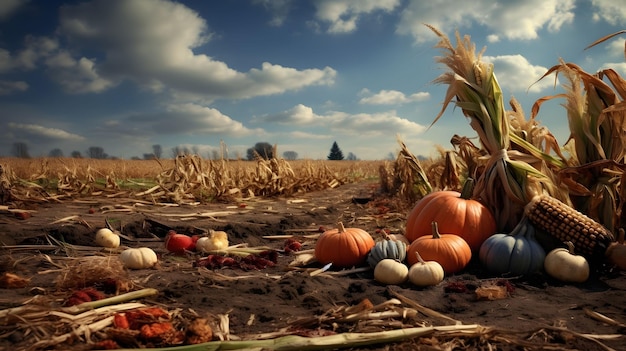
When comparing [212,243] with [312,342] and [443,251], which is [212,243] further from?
[312,342]

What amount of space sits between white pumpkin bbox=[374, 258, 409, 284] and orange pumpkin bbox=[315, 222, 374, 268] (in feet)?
2.25

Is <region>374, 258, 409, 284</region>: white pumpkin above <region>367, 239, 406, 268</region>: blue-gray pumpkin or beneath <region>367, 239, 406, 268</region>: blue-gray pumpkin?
beneath

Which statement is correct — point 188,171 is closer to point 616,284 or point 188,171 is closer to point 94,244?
point 94,244

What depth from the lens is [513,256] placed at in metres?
4.72

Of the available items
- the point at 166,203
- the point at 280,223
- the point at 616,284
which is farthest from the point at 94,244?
the point at 616,284

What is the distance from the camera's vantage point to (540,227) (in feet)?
16.9

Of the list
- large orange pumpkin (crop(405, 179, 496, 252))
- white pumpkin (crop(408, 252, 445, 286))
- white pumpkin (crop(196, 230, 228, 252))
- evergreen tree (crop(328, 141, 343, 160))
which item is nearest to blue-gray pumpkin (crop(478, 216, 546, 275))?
large orange pumpkin (crop(405, 179, 496, 252))

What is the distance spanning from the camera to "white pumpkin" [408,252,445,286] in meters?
4.26

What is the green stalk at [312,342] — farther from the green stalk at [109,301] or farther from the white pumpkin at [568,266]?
the white pumpkin at [568,266]

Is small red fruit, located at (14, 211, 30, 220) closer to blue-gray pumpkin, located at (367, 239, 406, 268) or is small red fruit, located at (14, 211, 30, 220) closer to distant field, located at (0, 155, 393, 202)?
distant field, located at (0, 155, 393, 202)

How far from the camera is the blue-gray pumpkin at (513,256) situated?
4.70m

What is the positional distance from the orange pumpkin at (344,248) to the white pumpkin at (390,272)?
2.25ft

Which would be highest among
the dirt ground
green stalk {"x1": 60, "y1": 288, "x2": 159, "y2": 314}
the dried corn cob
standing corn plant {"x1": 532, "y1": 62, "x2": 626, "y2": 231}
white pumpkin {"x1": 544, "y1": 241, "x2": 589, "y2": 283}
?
standing corn plant {"x1": 532, "y1": 62, "x2": 626, "y2": 231}

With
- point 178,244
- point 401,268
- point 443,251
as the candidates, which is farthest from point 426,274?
point 178,244
